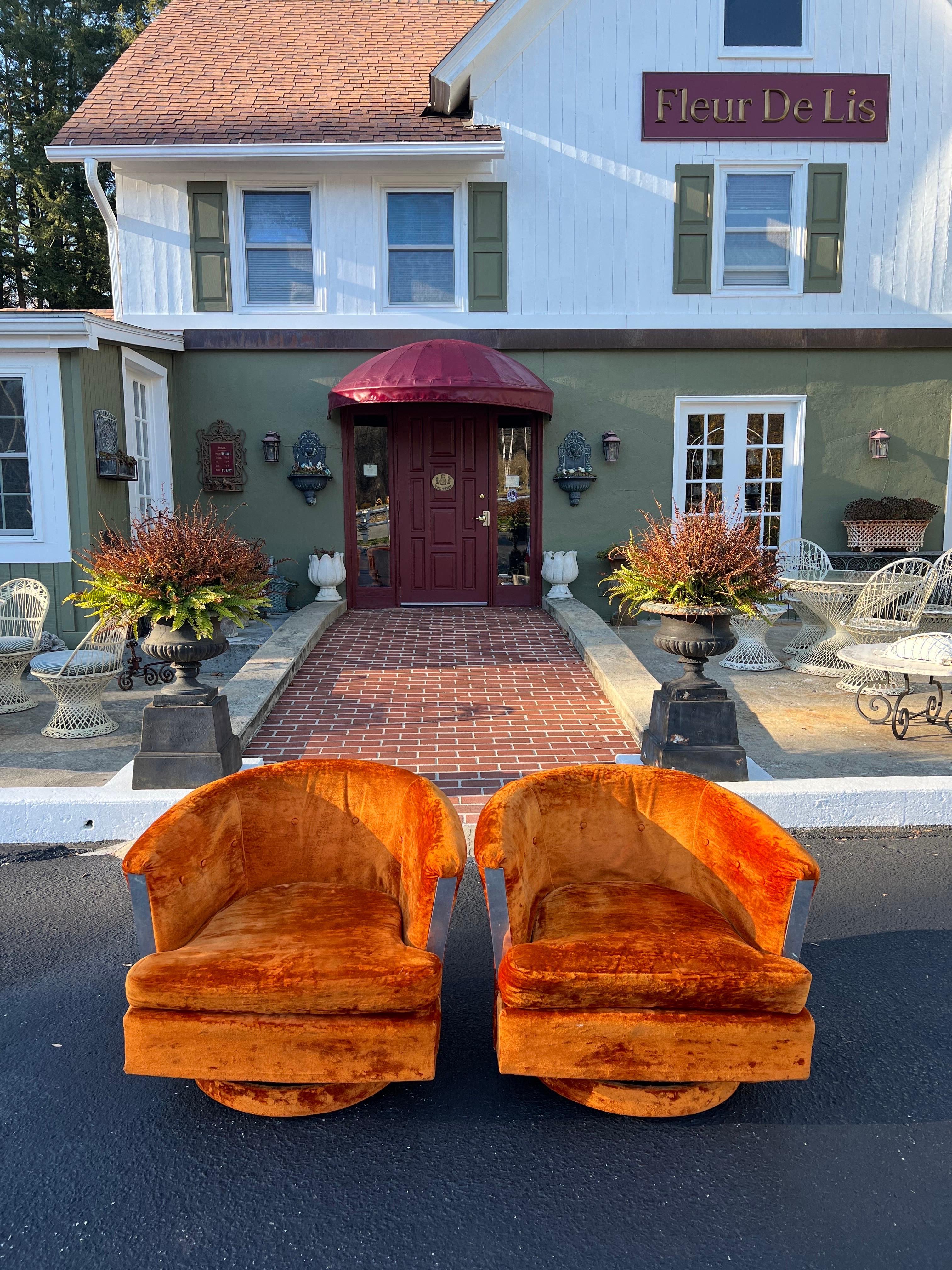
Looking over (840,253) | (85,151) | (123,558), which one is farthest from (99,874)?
(840,253)

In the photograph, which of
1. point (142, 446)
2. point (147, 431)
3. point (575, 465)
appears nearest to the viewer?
point (142, 446)

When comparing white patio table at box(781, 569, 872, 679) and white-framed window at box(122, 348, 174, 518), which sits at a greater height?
white-framed window at box(122, 348, 174, 518)

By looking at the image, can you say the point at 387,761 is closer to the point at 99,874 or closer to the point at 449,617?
the point at 99,874

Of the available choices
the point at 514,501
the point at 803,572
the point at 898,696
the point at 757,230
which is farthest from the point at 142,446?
the point at 898,696

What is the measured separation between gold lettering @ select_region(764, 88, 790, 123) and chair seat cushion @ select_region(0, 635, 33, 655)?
10.1 metres

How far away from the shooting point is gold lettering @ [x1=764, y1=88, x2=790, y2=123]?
10.6m

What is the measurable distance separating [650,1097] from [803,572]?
7765 millimetres

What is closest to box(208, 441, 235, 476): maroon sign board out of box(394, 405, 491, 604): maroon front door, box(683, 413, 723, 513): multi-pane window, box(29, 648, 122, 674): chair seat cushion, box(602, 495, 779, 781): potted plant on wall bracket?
box(394, 405, 491, 604): maroon front door

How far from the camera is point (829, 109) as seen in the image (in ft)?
35.0

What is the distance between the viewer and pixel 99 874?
172 inches

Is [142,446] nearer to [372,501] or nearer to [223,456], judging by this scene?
[223,456]

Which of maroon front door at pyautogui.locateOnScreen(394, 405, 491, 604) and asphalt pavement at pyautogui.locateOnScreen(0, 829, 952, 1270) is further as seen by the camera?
maroon front door at pyautogui.locateOnScreen(394, 405, 491, 604)

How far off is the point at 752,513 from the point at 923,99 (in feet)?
17.5

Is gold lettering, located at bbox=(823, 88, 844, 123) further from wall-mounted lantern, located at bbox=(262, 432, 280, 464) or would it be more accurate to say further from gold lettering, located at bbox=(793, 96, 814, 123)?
wall-mounted lantern, located at bbox=(262, 432, 280, 464)
